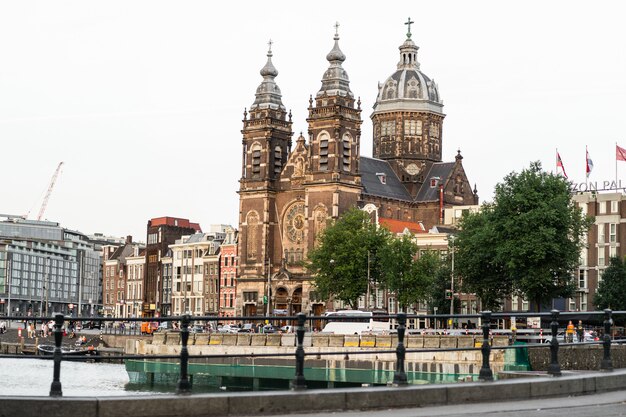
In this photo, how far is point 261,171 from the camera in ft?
456

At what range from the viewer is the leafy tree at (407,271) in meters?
107

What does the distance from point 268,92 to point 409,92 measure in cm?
2054

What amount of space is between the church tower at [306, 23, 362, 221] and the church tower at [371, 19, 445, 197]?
57.4 feet

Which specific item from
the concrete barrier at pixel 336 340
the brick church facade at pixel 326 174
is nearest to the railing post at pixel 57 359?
the concrete barrier at pixel 336 340

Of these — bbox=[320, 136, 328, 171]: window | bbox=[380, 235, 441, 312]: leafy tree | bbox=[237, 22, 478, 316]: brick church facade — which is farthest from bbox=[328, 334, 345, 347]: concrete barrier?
bbox=[320, 136, 328, 171]: window

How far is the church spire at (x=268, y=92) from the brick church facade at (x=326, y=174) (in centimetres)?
13

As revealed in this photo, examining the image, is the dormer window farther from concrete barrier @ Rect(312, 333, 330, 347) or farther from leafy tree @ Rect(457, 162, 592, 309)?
concrete barrier @ Rect(312, 333, 330, 347)

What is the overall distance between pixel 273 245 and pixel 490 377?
4674 inches

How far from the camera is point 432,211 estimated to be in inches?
5778

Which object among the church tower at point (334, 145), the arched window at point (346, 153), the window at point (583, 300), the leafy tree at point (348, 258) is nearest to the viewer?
the window at point (583, 300)

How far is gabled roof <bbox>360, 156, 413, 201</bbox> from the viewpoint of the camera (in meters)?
142

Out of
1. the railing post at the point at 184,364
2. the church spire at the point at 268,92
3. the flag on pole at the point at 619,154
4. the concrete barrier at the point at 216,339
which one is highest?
the church spire at the point at 268,92

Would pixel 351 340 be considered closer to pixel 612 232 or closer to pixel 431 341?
pixel 431 341

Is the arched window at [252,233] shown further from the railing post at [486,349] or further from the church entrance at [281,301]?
the railing post at [486,349]
